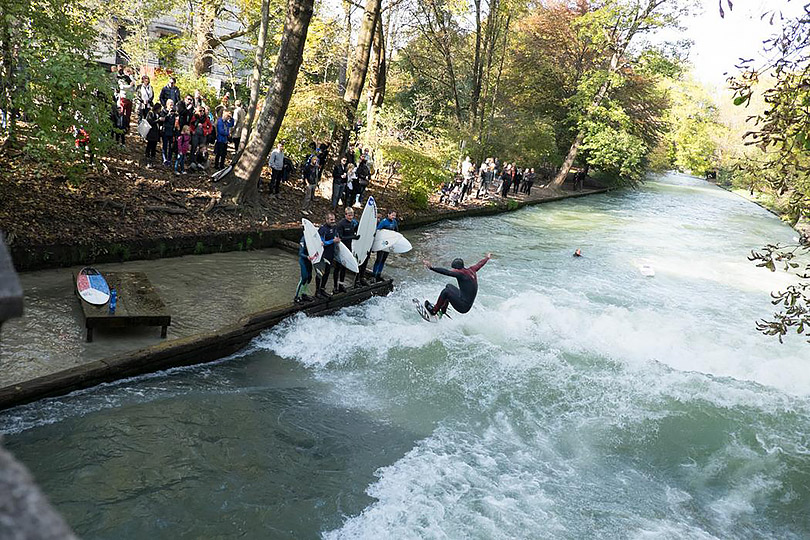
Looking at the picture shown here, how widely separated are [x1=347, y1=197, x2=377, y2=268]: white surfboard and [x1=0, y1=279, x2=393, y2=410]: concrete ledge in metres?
1.09

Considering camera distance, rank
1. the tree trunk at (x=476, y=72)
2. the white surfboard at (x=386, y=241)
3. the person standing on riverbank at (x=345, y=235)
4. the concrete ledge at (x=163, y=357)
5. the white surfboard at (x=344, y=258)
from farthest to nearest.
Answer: the tree trunk at (x=476, y=72) → the white surfboard at (x=386, y=241) → the person standing on riverbank at (x=345, y=235) → the white surfboard at (x=344, y=258) → the concrete ledge at (x=163, y=357)

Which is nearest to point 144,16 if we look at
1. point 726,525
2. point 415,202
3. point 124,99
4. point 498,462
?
point 124,99

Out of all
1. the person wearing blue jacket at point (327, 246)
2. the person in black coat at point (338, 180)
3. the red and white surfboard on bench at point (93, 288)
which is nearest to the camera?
the red and white surfboard on bench at point (93, 288)

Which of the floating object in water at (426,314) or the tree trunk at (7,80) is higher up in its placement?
the tree trunk at (7,80)

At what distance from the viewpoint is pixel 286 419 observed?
7727 millimetres

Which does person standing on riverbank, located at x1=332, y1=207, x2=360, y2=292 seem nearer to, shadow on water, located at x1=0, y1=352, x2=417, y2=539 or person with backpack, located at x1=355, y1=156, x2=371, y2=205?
shadow on water, located at x1=0, y1=352, x2=417, y2=539

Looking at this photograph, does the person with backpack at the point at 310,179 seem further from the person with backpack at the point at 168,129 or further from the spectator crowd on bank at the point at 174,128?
the person with backpack at the point at 168,129

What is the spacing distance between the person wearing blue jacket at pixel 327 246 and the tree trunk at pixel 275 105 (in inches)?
179

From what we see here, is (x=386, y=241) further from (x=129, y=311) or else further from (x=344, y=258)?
(x=129, y=311)

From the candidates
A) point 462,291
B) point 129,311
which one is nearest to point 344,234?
point 462,291

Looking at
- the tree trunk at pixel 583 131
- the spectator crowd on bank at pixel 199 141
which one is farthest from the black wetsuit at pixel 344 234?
the tree trunk at pixel 583 131

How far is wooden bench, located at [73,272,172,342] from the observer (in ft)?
25.8

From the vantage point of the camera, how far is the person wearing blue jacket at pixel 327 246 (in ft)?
34.7

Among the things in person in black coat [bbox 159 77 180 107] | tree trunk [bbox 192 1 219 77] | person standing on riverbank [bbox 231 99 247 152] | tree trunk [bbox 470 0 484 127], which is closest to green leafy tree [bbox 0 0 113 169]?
person in black coat [bbox 159 77 180 107]
